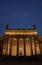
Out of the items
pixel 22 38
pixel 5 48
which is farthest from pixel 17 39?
pixel 5 48

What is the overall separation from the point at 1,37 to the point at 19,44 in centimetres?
492

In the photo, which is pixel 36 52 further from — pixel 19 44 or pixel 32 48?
pixel 19 44

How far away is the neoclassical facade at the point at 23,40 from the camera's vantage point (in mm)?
35625

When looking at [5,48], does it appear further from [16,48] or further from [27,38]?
[27,38]

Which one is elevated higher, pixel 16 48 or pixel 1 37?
pixel 1 37

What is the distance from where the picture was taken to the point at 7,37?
35.9m

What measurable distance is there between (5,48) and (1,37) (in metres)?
3.49

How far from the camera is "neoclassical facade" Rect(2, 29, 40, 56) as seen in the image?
35.6 m

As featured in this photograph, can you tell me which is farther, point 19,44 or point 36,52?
point 19,44

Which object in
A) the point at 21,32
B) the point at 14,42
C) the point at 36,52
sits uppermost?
the point at 21,32

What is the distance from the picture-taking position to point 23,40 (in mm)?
36000

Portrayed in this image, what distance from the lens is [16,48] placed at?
3709cm

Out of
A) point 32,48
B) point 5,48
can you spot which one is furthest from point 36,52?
point 5,48

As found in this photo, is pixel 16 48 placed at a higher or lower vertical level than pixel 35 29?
lower
